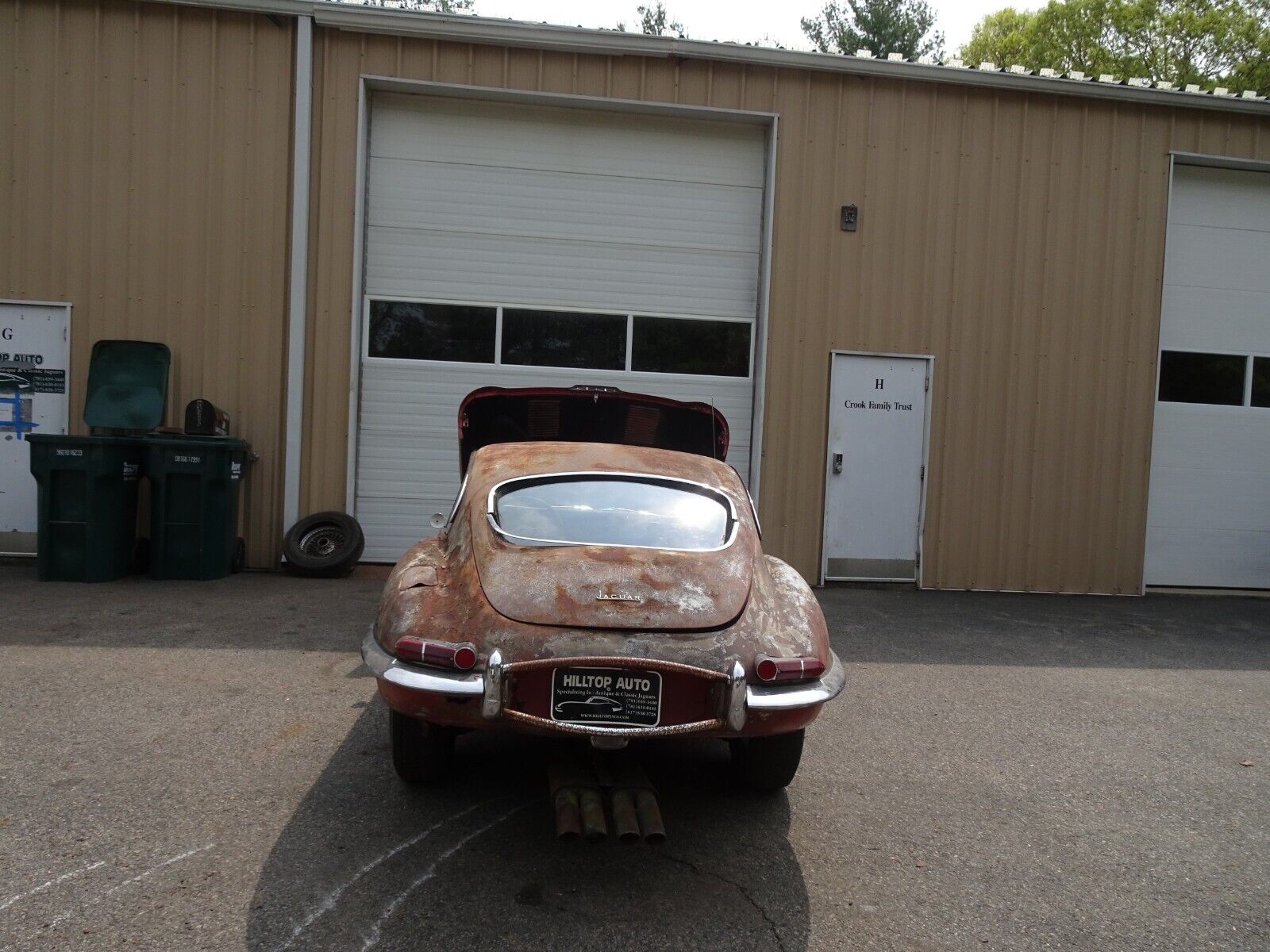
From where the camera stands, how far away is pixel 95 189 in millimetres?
9359

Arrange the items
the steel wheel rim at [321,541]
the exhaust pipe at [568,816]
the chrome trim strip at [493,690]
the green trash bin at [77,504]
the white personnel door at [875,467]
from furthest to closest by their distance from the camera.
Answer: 1. the white personnel door at [875,467]
2. the steel wheel rim at [321,541]
3. the green trash bin at [77,504]
4. the chrome trim strip at [493,690]
5. the exhaust pipe at [568,816]

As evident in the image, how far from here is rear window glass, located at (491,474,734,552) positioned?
3951 millimetres

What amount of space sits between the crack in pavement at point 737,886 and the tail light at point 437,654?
1.03m

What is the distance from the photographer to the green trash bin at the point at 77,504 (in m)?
8.23

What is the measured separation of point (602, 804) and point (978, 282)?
8.78 meters

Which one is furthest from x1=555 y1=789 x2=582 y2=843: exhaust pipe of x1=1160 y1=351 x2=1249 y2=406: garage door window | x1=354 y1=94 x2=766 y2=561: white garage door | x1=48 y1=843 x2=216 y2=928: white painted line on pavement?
x1=1160 y1=351 x2=1249 y2=406: garage door window

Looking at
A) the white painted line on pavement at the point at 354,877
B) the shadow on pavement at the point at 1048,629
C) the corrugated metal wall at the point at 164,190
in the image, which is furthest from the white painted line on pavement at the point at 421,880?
the corrugated metal wall at the point at 164,190

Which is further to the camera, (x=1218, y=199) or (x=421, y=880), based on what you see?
(x=1218, y=199)

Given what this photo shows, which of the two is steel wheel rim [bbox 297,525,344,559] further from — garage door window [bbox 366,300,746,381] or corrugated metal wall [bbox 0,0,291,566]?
garage door window [bbox 366,300,746,381]

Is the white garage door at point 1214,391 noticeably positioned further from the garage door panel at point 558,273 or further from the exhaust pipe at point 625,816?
the exhaust pipe at point 625,816

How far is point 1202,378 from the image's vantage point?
35.9ft

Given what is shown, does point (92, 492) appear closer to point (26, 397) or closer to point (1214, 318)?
point (26, 397)

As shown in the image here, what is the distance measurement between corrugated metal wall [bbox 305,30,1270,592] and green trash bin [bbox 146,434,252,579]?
132 cm

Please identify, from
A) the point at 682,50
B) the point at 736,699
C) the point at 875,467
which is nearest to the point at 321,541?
the point at 875,467
